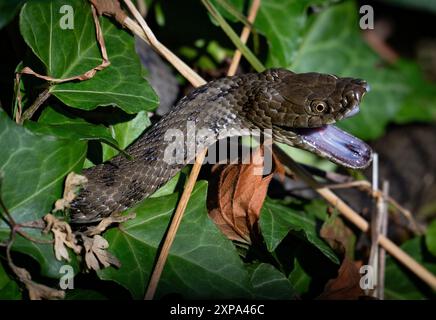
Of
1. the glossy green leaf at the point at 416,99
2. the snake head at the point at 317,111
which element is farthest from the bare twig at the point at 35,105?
the glossy green leaf at the point at 416,99

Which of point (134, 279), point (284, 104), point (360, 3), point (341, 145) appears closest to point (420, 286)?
point (341, 145)

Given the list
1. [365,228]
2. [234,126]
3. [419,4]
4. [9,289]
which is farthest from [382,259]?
[9,289]

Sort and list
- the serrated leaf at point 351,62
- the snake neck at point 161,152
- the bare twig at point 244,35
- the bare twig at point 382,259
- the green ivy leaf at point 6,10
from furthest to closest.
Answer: the serrated leaf at point 351,62
the bare twig at point 382,259
the bare twig at point 244,35
the snake neck at point 161,152
the green ivy leaf at point 6,10

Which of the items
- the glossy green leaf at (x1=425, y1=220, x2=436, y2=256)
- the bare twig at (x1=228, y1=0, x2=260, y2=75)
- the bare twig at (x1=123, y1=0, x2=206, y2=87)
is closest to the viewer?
the bare twig at (x1=123, y1=0, x2=206, y2=87)

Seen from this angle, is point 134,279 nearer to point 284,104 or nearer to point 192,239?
point 192,239

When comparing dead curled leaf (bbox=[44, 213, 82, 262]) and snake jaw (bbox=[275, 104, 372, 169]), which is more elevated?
snake jaw (bbox=[275, 104, 372, 169])

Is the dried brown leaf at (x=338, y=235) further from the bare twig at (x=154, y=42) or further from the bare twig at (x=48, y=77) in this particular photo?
the bare twig at (x=48, y=77)

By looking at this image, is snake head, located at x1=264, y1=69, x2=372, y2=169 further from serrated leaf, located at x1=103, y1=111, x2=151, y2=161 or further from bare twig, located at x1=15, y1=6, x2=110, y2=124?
bare twig, located at x1=15, y1=6, x2=110, y2=124

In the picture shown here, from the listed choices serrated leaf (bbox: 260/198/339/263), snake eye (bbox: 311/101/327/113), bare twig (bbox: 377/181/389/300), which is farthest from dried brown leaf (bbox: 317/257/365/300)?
snake eye (bbox: 311/101/327/113)
